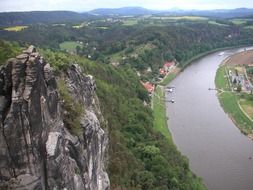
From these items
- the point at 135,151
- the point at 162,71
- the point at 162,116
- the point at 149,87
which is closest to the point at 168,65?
the point at 162,71

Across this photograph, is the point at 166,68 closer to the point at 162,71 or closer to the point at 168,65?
the point at 168,65

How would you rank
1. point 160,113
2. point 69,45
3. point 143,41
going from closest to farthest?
point 160,113 → point 143,41 → point 69,45

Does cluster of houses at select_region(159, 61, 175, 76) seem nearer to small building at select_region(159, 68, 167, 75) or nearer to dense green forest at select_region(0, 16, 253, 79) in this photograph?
small building at select_region(159, 68, 167, 75)

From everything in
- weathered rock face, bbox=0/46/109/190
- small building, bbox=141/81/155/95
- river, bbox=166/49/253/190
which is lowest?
river, bbox=166/49/253/190

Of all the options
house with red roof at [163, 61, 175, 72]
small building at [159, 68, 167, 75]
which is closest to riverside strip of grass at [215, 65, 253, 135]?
small building at [159, 68, 167, 75]

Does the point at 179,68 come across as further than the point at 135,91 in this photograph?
Yes

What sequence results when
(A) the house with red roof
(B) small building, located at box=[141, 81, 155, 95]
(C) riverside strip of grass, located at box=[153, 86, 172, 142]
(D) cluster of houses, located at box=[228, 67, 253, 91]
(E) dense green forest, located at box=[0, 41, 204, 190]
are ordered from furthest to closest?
(A) the house with red roof
(D) cluster of houses, located at box=[228, 67, 253, 91]
(B) small building, located at box=[141, 81, 155, 95]
(C) riverside strip of grass, located at box=[153, 86, 172, 142]
(E) dense green forest, located at box=[0, 41, 204, 190]

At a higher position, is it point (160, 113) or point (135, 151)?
point (135, 151)
